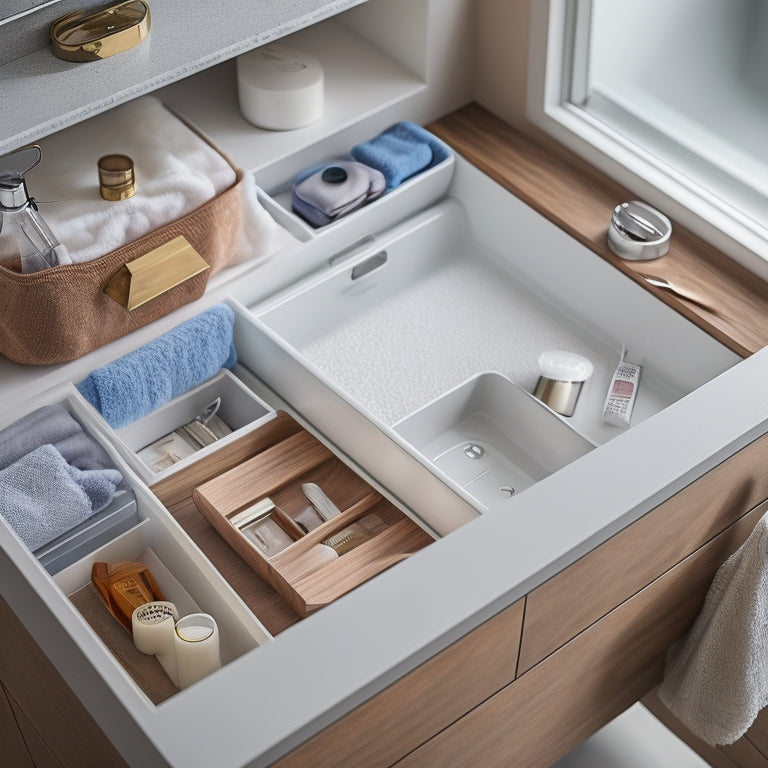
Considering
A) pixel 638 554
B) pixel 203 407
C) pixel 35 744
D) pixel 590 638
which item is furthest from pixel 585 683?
pixel 35 744

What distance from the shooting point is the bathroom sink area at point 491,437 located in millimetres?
1500

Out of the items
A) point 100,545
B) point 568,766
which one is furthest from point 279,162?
point 568,766

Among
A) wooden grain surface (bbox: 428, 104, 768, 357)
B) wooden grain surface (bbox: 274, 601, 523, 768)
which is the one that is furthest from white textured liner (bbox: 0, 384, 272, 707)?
wooden grain surface (bbox: 428, 104, 768, 357)

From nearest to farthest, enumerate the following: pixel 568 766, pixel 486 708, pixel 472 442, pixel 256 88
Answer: pixel 486 708
pixel 472 442
pixel 256 88
pixel 568 766

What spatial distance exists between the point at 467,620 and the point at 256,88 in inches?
35.8

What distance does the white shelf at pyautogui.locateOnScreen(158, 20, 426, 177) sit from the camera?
1.72 metres

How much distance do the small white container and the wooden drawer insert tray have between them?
49 centimetres

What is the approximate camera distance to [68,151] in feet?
5.20

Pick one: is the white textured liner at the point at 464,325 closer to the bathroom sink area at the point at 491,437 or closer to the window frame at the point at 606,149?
the bathroom sink area at the point at 491,437

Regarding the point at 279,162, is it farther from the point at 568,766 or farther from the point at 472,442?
the point at 568,766

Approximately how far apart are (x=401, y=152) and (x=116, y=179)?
46cm

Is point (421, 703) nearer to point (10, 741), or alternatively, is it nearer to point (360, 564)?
point (360, 564)

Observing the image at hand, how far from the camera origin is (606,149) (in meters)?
1.73

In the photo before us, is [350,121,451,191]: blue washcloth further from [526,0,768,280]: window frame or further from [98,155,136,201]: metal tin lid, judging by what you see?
[98,155,136,201]: metal tin lid
